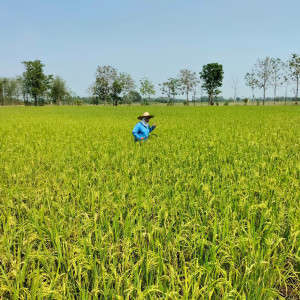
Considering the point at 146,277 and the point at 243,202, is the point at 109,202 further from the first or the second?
the point at 243,202

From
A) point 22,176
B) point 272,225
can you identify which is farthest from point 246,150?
point 22,176

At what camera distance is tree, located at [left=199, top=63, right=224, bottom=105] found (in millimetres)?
85938

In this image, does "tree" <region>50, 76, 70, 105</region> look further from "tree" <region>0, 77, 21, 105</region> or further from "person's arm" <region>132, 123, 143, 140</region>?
"person's arm" <region>132, 123, 143, 140</region>

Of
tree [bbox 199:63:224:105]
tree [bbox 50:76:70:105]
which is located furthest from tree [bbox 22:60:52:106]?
tree [bbox 199:63:224:105]

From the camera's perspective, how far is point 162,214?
288cm

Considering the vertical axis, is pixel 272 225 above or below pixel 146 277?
above

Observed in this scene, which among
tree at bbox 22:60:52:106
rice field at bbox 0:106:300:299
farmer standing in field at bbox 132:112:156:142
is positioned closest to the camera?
rice field at bbox 0:106:300:299

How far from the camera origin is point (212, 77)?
281ft

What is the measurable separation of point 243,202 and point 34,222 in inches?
93.1

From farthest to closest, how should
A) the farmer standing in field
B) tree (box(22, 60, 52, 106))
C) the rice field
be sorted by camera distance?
tree (box(22, 60, 52, 106)) → the farmer standing in field → the rice field

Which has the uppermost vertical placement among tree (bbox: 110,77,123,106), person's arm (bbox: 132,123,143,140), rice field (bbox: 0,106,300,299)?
tree (bbox: 110,77,123,106)

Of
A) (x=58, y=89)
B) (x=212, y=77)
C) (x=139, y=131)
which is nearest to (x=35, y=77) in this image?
(x=58, y=89)

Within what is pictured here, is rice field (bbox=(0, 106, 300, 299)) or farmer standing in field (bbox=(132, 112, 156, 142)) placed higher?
farmer standing in field (bbox=(132, 112, 156, 142))

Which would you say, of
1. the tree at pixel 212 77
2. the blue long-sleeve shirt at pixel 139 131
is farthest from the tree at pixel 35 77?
the blue long-sleeve shirt at pixel 139 131
